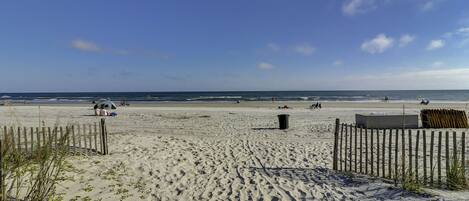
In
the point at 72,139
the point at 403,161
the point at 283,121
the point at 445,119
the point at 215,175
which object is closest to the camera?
the point at 403,161

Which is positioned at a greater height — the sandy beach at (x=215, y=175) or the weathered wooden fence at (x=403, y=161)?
the weathered wooden fence at (x=403, y=161)

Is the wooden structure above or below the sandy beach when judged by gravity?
above

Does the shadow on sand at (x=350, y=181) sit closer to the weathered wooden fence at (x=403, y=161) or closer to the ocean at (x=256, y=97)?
the weathered wooden fence at (x=403, y=161)

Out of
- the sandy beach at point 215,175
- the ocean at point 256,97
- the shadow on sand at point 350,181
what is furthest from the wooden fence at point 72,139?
the ocean at point 256,97

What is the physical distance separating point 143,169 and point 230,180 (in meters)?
2.31

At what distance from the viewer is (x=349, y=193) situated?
5.81 m

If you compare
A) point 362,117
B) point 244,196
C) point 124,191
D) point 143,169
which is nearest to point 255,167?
point 244,196

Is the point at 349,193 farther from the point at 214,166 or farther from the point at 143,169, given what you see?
the point at 143,169

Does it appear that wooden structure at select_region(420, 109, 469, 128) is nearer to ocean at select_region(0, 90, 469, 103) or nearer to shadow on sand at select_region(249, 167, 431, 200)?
shadow on sand at select_region(249, 167, 431, 200)

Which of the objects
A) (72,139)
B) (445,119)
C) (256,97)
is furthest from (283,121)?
(256,97)

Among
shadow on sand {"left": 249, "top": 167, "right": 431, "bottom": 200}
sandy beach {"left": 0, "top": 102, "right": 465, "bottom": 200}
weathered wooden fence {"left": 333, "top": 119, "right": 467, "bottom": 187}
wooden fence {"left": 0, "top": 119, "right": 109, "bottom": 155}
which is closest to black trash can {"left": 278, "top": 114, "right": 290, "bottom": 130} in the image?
sandy beach {"left": 0, "top": 102, "right": 465, "bottom": 200}

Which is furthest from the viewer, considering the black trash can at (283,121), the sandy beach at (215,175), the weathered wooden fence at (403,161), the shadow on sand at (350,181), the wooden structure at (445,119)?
the black trash can at (283,121)

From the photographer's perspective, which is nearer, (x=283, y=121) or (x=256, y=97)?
(x=283, y=121)

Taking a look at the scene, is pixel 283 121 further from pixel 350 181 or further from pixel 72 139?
pixel 72 139
